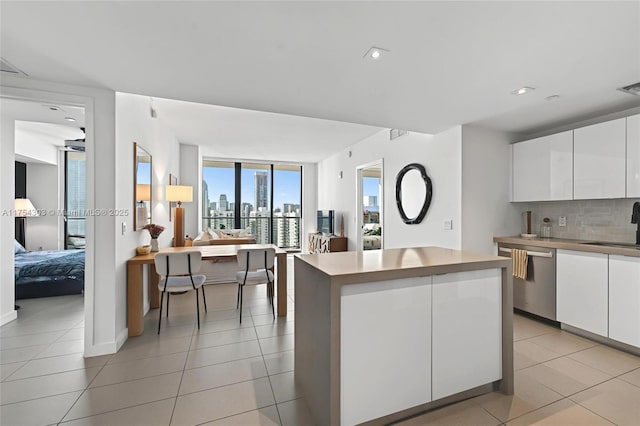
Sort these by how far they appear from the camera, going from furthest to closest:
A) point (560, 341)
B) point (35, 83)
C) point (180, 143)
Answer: point (180, 143) → point (560, 341) → point (35, 83)

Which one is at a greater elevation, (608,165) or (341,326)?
(608,165)

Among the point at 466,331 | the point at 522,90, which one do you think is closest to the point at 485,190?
the point at 522,90

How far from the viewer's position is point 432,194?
12.8 feet

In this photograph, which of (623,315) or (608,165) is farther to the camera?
(608,165)

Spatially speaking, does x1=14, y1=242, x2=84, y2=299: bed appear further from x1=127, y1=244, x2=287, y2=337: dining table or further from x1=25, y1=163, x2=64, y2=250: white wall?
x1=25, y1=163, x2=64, y2=250: white wall

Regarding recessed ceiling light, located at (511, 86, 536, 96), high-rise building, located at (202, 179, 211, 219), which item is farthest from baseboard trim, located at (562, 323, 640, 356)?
high-rise building, located at (202, 179, 211, 219)

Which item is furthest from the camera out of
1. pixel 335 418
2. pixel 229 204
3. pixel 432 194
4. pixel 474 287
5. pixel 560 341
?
pixel 229 204

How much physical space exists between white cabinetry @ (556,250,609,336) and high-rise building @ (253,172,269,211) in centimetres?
685

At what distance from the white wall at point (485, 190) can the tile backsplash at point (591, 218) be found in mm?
311

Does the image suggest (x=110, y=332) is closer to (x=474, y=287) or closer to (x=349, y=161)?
(x=474, y=287)

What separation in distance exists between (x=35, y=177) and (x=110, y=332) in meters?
5.19

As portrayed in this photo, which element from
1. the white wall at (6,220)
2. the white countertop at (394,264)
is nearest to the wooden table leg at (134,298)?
the white wall at (6,220)

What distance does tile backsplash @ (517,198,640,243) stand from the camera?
2.95 meters

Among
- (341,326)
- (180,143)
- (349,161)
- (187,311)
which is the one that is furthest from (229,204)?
(341,326)
